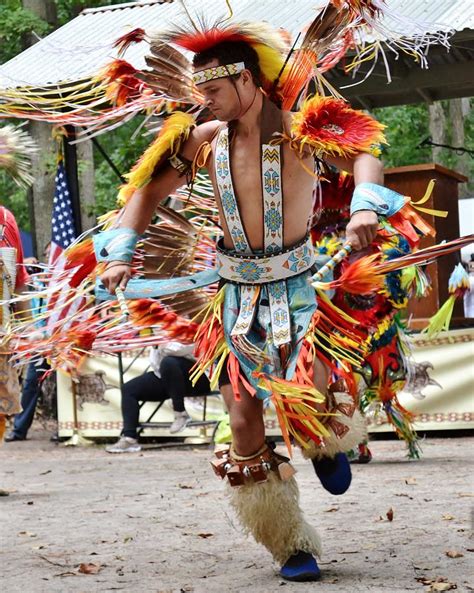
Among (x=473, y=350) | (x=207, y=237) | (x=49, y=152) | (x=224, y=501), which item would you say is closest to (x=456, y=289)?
(x=473, y=350)

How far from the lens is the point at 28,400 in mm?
10883

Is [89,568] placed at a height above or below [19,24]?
below

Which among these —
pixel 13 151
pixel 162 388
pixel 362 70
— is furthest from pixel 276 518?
pixel 362 70

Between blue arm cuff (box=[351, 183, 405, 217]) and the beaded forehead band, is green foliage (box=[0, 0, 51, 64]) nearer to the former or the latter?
the beaded forehead band

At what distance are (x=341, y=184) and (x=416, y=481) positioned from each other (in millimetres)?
2179

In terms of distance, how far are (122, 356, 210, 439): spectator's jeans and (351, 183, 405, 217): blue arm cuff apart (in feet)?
18.3

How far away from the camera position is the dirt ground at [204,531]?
4.09 m

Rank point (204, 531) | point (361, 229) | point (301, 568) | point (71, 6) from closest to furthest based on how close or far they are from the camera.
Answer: point (361, 229)
point (301, 568)
point (204, 531)
point (71, 6)

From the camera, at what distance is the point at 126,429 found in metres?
9.93

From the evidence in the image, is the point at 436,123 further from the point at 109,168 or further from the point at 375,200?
the point at 375,200

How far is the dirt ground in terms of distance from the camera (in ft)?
13.4

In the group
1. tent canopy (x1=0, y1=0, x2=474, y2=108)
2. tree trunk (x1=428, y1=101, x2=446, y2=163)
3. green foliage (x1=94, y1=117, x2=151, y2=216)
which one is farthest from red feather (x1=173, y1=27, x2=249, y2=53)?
tree trunk (x1=428, y1=101, x2=446, y2=163)

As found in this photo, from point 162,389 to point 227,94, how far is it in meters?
5.73

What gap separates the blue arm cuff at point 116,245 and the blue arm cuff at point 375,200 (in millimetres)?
864
